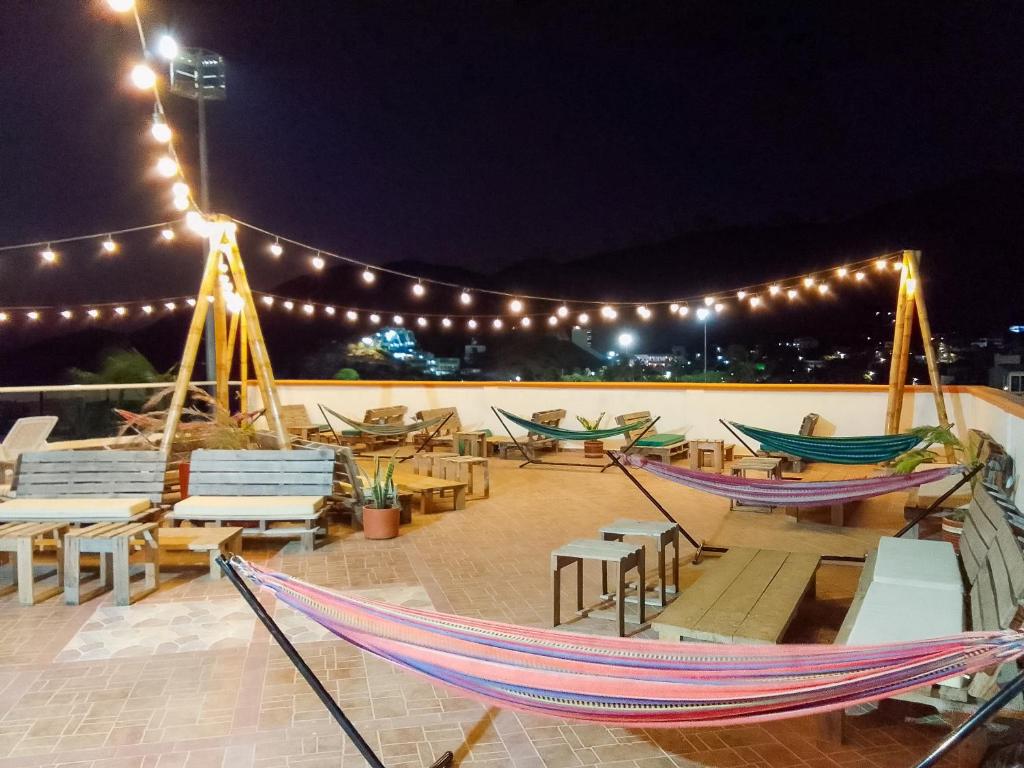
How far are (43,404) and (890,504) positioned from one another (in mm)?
8777

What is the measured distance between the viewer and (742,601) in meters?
3.13

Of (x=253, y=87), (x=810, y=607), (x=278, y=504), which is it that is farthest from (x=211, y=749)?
(x=253, y=87)

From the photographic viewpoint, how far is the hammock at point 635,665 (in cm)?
168

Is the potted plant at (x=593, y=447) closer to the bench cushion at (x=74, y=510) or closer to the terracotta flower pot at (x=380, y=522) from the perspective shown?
the terracotta flower pot at (x=380, y=522)

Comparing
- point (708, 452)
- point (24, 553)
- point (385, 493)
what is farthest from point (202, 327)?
point (708, 452)

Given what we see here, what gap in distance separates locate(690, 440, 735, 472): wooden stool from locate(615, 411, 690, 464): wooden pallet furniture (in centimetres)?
29

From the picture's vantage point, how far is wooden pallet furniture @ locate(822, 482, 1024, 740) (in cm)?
227

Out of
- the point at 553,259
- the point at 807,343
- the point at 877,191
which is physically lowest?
the point at 807,343

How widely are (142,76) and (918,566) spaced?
228 inches

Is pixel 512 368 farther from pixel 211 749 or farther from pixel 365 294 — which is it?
pixel 211 749

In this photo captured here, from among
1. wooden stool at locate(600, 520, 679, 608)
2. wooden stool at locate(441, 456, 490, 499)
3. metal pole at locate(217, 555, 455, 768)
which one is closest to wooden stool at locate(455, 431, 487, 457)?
wooden stool at locate(441, 456, 490, 499)

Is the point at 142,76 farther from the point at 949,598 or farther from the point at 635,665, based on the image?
the point at 949,598

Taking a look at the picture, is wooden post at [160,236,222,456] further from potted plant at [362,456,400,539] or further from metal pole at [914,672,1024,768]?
metal pole at [914,672,1024,768]

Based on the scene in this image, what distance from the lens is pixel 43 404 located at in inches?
320
